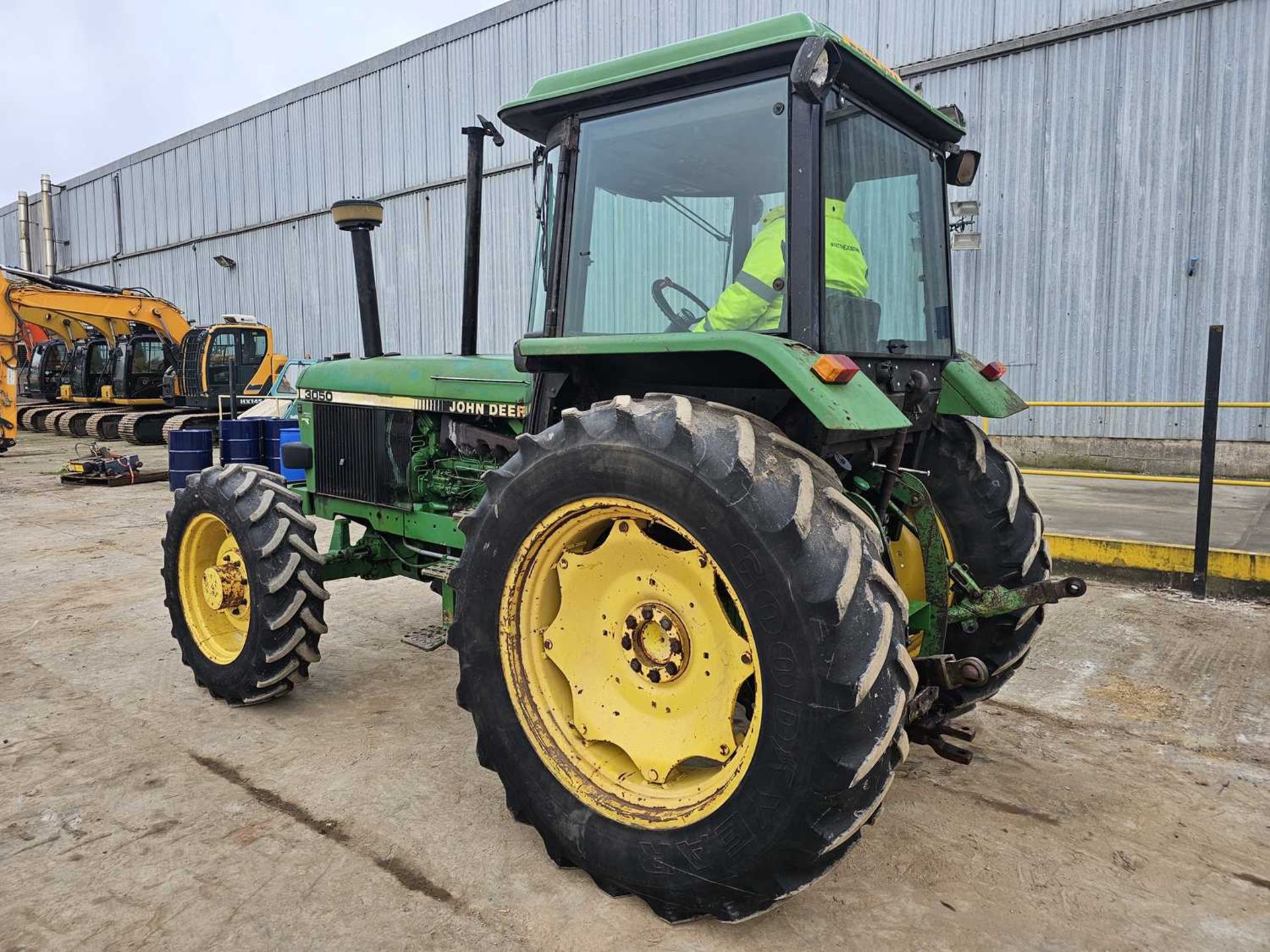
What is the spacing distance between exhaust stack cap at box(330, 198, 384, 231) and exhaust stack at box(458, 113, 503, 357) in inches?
21.3

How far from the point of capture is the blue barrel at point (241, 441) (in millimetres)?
9945

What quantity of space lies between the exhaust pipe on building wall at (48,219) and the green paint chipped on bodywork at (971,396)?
3662cm

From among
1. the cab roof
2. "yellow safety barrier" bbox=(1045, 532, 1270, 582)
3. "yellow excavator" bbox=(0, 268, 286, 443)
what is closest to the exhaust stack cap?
the cab roof

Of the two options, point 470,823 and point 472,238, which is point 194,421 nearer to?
point 472,238

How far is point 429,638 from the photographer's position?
424 cm

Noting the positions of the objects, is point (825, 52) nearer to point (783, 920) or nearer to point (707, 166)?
point (707, 166)

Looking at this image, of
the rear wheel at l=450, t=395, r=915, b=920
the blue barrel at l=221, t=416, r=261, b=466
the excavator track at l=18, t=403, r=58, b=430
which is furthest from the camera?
the excavator track at l=18, t=403, r=58, b=430

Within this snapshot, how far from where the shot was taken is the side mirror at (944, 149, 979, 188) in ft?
11.0

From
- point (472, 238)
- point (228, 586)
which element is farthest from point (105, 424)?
point (472, 238)

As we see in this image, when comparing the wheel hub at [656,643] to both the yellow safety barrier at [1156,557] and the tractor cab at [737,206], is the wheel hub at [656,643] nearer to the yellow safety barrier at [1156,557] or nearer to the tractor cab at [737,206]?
the tractor cab at [737,206]

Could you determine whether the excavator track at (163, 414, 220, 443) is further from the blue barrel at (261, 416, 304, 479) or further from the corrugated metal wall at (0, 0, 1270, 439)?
the blue barrel at (261, 416, 304, 479)

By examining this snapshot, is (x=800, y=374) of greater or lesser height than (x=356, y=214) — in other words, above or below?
below

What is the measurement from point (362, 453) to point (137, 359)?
57.0ft

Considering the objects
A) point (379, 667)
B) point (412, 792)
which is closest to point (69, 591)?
point (379, 667)
